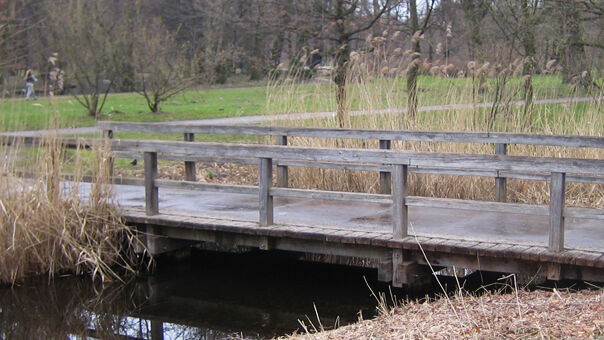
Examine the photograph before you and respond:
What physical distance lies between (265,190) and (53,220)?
2.27m

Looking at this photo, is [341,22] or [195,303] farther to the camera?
[341,22]

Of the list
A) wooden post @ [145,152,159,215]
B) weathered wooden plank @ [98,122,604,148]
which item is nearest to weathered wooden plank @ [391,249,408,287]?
weathered wooden plank @ [98,122,604,148]

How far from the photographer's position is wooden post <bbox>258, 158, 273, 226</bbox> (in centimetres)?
745

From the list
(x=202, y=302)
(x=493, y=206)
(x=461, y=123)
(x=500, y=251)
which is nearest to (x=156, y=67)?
(x=461, y=123)

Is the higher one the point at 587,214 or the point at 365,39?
the point at 365,39

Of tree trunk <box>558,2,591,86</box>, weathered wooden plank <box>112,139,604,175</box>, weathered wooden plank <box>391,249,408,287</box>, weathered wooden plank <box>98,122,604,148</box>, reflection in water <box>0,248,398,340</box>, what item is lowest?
reflection in water <box>0,248,398,340</box>

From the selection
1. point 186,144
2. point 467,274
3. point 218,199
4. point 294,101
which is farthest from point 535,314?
point 294,101

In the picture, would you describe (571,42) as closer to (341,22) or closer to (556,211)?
(341,22)

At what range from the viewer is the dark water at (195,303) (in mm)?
6875

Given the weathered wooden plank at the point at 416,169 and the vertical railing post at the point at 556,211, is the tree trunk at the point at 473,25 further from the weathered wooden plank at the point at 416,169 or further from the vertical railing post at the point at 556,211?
the vertical railing post at the point at 556,211

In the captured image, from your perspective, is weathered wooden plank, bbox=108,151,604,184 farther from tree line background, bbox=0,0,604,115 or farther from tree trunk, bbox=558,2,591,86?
tree trunk, bbox=558,2,591,86

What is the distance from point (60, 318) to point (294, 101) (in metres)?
4.90

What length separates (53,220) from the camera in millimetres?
7867

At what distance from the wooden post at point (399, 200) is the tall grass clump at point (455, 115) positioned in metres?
2.66
